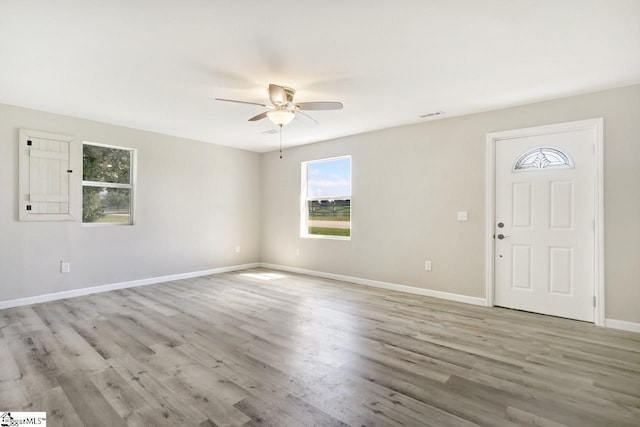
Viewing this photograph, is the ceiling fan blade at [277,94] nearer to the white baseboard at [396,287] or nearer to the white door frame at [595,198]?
the white door frame at [595,198]

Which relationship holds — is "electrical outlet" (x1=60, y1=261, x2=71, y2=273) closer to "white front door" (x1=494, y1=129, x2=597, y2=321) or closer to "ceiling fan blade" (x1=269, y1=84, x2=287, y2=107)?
"ceiling fan blade" (x1=269, y1=84, x2=287, y2=107)

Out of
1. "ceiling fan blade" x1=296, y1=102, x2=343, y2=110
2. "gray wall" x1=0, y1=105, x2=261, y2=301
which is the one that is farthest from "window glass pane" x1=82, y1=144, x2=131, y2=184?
"ceiling fan blade" x1=296, y1=102, x2=343, y2=110

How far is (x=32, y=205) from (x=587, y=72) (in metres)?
6.49

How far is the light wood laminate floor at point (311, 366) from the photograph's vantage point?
72.8 inches

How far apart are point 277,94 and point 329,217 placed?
3.14 meters

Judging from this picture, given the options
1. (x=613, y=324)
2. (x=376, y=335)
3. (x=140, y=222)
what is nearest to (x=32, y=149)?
(x=140, y=222)

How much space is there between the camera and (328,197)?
5.79 meters

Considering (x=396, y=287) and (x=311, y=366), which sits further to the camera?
(x=396, y=287)

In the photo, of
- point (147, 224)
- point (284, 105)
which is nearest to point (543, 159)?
point (284, 105)

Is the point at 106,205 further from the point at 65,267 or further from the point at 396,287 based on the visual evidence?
the point at 396,287

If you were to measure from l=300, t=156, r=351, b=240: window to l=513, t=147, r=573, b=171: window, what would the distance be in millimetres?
2619

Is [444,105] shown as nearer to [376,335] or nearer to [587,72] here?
[587,72]

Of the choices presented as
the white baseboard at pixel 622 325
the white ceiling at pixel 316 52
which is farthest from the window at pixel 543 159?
the white baseboard at pixel 622 325

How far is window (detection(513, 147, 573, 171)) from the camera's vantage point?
11.6 feet
